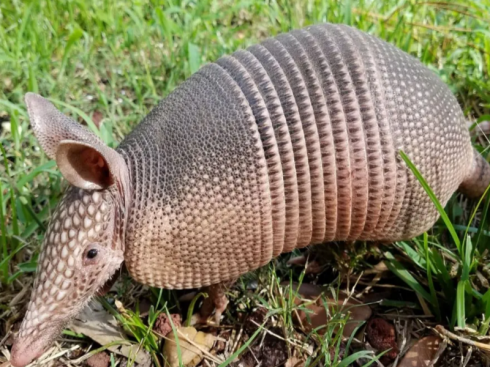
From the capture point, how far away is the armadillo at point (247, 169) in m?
2.17

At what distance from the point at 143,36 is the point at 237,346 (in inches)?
111

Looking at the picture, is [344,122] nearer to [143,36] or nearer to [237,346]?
[237,346]

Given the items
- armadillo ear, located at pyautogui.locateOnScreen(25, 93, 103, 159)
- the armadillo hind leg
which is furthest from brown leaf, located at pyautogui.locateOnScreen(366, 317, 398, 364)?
armadillo ear, located at pyautogui.locateOnScreen(25, 93, 103, 159)

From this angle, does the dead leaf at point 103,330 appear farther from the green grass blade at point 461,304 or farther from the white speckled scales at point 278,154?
the green grass blade at point 461,304

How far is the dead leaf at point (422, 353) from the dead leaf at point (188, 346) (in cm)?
101

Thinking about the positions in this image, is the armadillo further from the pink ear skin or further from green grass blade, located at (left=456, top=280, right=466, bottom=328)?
green grass blade, located at (left=456, top=280, right=466, bottom=328)

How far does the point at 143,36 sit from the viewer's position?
436cm

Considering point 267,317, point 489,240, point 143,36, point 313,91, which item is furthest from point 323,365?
point 143,36

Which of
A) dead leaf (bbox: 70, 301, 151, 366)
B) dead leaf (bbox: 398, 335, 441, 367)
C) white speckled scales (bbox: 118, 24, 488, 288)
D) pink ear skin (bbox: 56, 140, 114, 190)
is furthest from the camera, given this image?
dead leaf (bbox: 70, 301, 151, 366)

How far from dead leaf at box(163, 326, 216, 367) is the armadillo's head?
23.1 inches

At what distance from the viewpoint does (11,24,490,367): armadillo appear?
217 centimetres

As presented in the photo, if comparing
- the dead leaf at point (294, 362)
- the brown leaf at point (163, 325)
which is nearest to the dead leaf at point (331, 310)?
the dead leaf at point (294, 362)

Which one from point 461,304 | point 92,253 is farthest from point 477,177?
point 92,253

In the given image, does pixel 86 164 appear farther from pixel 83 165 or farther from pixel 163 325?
pixel 163 325
